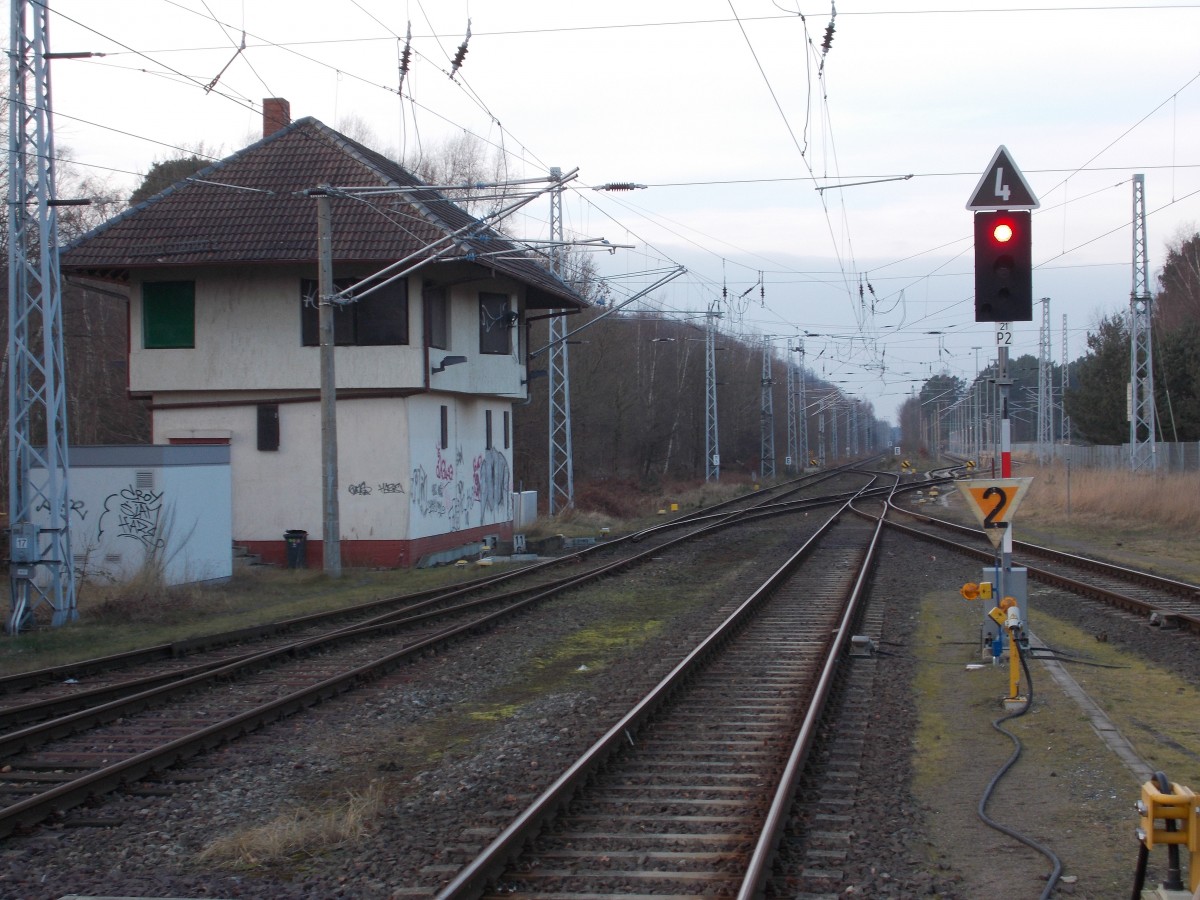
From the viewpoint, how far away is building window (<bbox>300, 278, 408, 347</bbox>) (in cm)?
2519

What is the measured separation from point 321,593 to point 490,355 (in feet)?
33.2

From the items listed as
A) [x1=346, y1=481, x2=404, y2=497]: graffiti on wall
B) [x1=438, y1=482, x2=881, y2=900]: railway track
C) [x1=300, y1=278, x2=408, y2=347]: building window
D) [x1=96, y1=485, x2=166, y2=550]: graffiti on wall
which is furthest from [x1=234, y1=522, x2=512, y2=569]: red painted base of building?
[x1=438, y1=482, x2=881, y2=900]: railway track

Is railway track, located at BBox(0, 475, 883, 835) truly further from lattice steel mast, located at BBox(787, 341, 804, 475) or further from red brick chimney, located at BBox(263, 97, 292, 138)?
lattice steel mast, located at BBox(787, 341, 804, 475)

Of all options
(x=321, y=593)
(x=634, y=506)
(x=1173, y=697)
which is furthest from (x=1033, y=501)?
(x=1173, y=697)

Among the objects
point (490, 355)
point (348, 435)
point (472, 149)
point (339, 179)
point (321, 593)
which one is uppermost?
point (472, 149)

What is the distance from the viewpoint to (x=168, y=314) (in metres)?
26.0

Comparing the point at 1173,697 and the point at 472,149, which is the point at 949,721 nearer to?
the point at 1173,697

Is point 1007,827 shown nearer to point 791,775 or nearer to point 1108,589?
point 791,775

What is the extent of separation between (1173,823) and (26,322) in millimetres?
14751

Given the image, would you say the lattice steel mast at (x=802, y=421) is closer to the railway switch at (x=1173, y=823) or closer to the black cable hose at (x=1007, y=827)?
the black cable hose at (x=1007, y=827)

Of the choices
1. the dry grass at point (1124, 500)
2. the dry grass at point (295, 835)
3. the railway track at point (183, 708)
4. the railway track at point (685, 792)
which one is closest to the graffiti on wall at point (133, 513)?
the railway track at point (183, 708)

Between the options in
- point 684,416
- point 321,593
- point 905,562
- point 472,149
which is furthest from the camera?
point 684,416

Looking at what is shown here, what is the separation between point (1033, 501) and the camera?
39.9 meters

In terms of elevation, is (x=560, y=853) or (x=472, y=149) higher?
(x=472, y=149)
